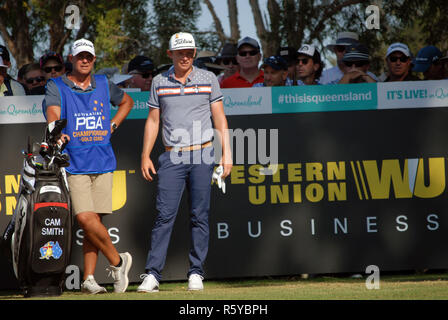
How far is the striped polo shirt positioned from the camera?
7641 mm

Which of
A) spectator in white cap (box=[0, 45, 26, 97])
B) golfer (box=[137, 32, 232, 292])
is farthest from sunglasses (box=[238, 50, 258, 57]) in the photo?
golfer (box=[137, 32, 232, 292])

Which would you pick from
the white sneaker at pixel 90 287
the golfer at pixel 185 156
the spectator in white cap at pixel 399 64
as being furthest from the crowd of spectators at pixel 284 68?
the white sneaker at pixel 90 287

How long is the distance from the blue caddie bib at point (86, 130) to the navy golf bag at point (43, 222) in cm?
26

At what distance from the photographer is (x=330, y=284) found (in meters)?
8.15

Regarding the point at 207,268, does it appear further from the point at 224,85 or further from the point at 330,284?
the point at 224,85

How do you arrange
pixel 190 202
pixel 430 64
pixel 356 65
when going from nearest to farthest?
pixel 190 202 < pixel 356 65 < pixel 430 64

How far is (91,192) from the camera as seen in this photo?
783 cm

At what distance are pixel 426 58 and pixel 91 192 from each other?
4.67m

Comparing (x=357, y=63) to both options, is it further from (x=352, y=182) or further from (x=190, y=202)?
(x=190, y=202)

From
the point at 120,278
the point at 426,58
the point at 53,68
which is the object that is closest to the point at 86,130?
the point at 120,278

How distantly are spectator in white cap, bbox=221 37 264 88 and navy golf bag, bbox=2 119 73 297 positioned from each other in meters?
3.36

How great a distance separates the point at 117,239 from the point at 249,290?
5.58 feet

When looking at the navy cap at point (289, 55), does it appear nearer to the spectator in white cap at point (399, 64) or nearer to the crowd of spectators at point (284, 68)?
the crowd of spectators at point (284, 68)

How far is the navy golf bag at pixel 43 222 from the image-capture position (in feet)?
23.8
